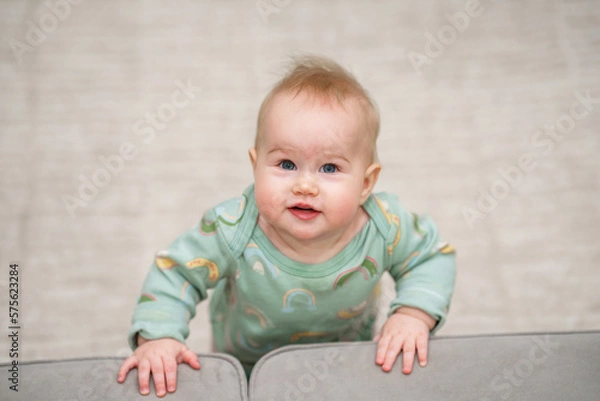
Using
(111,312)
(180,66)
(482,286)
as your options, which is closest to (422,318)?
(482,286)

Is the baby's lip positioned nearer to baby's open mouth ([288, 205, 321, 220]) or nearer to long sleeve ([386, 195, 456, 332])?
baby's open mouth ([288, 205, 321, 220])

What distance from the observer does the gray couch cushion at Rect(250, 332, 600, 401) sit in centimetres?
85

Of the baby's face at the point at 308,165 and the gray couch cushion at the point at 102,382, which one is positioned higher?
the baby's face at the point at 308,165

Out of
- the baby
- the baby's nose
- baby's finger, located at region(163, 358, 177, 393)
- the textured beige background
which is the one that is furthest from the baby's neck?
the textured beige background

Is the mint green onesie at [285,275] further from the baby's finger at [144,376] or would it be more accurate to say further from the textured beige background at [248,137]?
the textured beige background at [248,137]

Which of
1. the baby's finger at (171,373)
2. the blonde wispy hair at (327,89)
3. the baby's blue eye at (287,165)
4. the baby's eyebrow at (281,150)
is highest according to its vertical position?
the blonde wispy hair at (327,89)

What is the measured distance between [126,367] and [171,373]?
0.06 m

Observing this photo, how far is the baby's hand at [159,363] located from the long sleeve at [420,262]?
0.34 metres

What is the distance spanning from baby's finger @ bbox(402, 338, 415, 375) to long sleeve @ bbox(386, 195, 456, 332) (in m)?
0.12

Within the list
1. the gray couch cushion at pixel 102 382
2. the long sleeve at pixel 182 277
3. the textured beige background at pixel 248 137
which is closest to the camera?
the gray couch cushion at pixel 102 382

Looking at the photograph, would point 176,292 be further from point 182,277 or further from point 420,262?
point 420,262

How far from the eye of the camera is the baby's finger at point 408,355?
894mm

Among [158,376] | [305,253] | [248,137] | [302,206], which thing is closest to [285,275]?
[305,253]

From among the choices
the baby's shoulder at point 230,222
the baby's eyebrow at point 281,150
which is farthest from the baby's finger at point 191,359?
the baby's eyebrow at point 281,150
